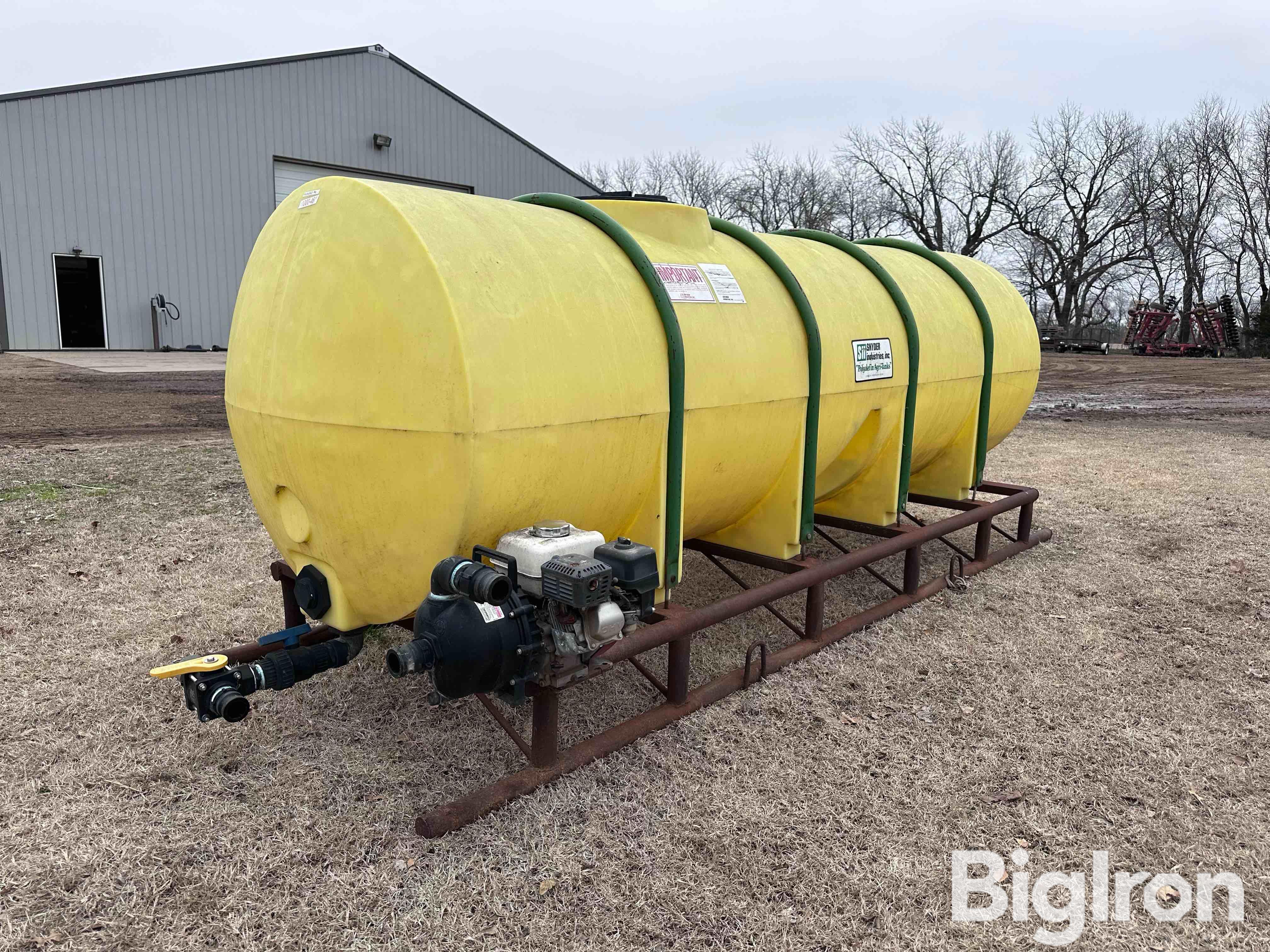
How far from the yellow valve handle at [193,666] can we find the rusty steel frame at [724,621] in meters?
0.79

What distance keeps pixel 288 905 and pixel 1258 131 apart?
4461cm

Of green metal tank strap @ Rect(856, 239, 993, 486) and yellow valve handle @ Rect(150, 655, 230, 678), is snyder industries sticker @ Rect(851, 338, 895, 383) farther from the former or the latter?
yellow valve handle @ Rect(150, 655, 230, 678)

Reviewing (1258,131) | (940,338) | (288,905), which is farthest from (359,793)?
(1258,131)

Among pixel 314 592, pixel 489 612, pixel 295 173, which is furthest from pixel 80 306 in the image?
pixel 489 612

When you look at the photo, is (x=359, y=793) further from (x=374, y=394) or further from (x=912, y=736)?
(x=912, y=736)

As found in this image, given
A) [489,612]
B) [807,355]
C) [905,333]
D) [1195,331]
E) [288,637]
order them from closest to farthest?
[489,612] < [288,637] < [807,355] < [905,333] < [1195,331]

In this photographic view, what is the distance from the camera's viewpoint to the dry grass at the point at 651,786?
2.35 metres

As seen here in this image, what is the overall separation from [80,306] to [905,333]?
2182 cm

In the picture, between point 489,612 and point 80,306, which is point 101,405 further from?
point 489,612

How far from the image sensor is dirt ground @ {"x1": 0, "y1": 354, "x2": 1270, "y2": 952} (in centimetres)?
235

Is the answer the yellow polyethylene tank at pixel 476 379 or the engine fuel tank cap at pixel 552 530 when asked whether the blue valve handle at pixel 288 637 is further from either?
the engine fuel tank cap at pixel 552 530

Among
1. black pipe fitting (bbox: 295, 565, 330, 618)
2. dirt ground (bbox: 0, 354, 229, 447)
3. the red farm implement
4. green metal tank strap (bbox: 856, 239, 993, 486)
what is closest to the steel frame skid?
black pipe fitting (bbox: 295, 565, 330, 618)

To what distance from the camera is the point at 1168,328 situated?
34219 millimetres

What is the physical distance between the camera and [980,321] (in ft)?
16.8
